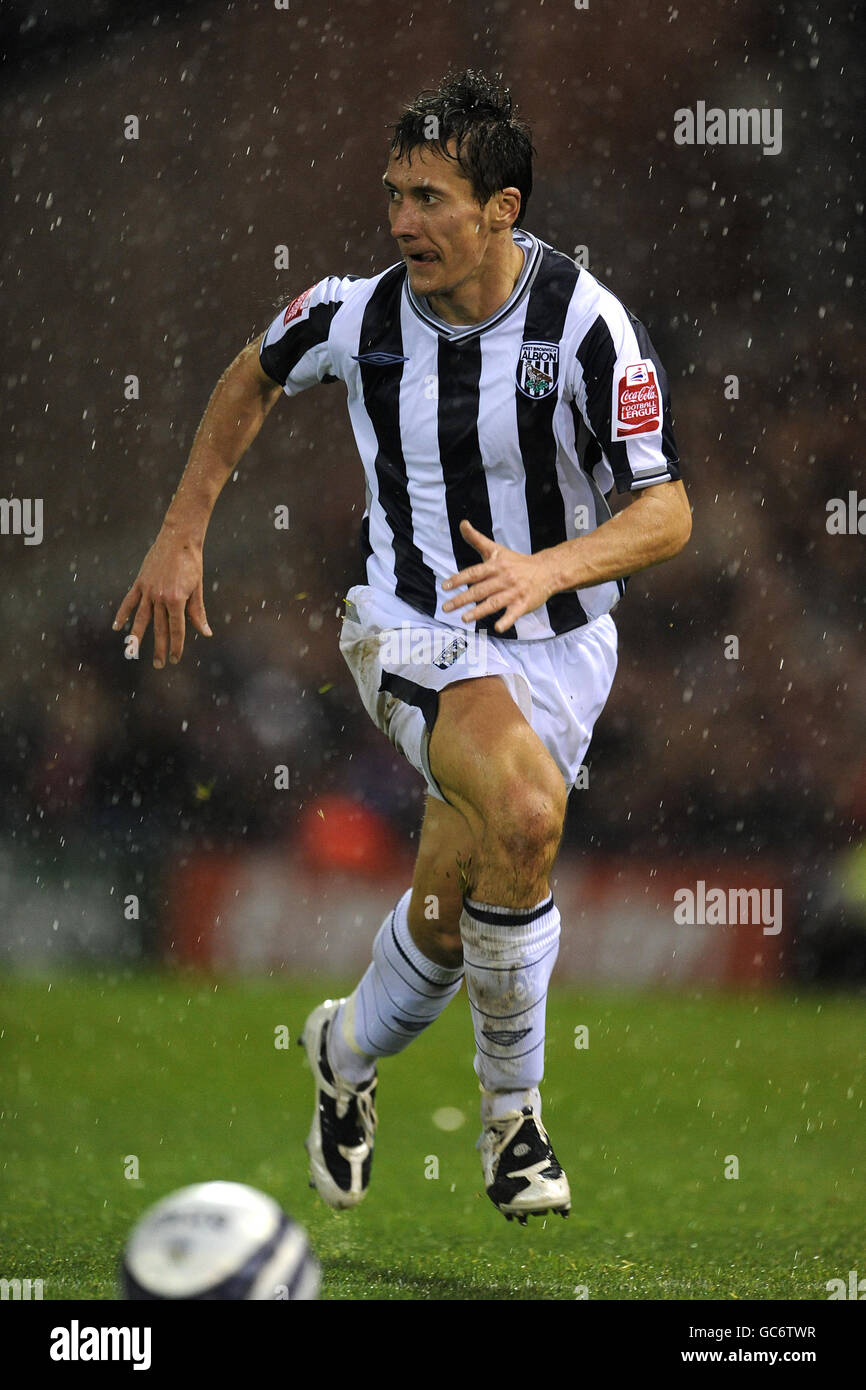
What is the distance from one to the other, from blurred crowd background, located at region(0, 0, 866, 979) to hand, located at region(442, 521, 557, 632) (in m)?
4.56

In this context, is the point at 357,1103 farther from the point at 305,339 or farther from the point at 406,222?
the point at 406,222

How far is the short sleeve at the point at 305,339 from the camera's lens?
3.57 metres

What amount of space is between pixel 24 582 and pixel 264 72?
2.82 meters

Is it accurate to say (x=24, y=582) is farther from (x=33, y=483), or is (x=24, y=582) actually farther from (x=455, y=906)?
(x=455, y=906)

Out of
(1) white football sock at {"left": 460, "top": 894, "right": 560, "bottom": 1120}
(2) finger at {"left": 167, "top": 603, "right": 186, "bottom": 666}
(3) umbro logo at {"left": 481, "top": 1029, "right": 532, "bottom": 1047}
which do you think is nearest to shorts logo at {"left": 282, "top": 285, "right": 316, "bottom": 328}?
(2) finger at {"left": 167, "top": 603, "right": 186, "bottom": 666}

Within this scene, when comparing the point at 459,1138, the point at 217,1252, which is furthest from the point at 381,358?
the point at 459,1138

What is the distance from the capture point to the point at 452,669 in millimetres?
3207

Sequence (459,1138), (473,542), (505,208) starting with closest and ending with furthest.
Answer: (473,542)
(505,208)
(459,1138)

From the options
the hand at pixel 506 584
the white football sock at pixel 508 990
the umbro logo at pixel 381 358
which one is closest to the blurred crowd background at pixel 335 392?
the umbro logo at pixel 381 358

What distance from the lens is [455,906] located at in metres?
3.36

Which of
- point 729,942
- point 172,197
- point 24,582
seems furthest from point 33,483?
point 729,942

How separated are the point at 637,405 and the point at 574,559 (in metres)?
0.42

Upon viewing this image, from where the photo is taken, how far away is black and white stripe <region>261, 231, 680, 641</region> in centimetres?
328

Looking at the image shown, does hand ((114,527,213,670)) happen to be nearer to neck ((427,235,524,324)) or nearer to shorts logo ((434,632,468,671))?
shorts logo ((434,632,468,671))
